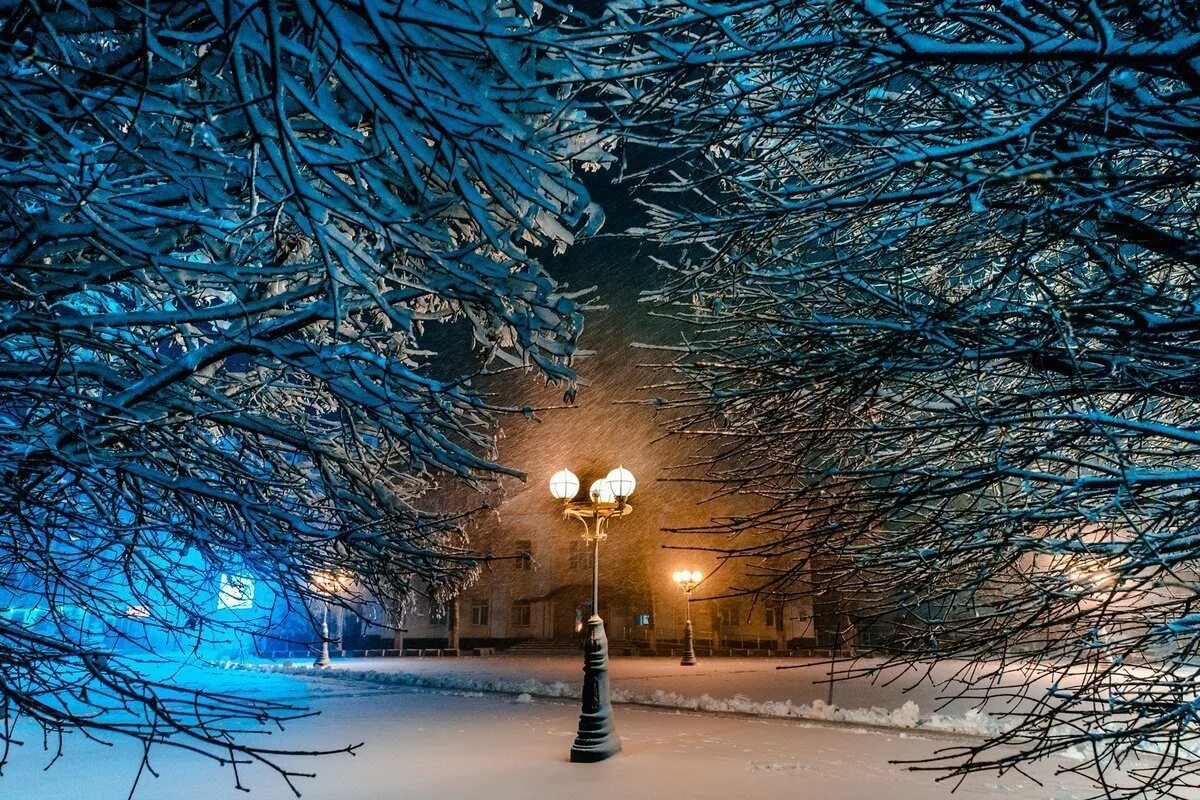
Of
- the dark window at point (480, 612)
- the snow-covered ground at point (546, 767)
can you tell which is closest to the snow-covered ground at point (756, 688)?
the snow-covered ground at point (546, 767)

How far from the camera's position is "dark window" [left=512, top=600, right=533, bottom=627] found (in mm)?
34469

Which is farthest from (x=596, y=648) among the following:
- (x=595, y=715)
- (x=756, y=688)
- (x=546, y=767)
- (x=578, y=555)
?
(x=578, y=555)

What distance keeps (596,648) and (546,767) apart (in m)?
1.56

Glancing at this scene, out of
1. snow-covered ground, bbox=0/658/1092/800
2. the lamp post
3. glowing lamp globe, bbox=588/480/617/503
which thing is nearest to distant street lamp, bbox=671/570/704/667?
snow-covered ground, bbox=0/658/1092/800

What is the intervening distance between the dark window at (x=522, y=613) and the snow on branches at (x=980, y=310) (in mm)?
31684

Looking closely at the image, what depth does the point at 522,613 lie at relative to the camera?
114ft

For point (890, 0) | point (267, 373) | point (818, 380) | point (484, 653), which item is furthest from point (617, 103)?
point (484, 653)

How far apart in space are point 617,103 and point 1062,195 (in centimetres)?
230

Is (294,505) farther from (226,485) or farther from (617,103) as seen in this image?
(617,103)

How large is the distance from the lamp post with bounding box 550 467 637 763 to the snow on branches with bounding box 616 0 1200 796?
191 inches

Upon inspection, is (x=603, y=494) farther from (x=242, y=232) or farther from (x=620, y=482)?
(x=242, y=232)

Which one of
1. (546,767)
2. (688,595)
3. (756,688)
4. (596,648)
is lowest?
(756,688)

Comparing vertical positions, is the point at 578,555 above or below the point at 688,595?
above

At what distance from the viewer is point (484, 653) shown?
107 feet
